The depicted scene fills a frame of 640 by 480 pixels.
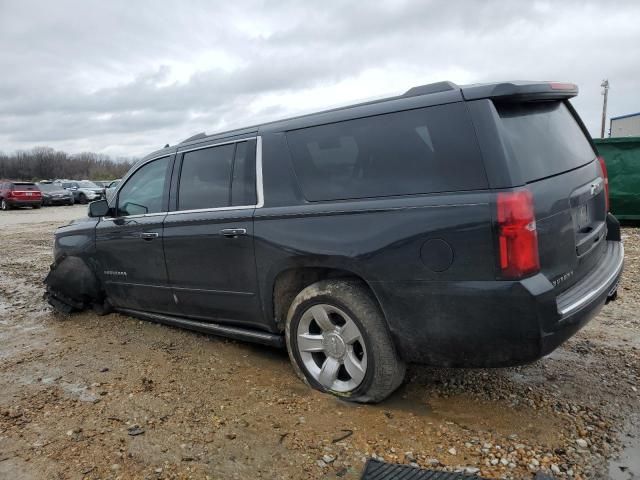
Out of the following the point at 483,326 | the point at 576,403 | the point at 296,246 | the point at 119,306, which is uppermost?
the point at 296,246

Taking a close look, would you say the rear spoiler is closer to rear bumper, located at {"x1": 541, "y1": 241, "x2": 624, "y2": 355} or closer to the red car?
rear bumper, located at {"x1": 541, "y1": 241, "x2": 624, "y2": 355}

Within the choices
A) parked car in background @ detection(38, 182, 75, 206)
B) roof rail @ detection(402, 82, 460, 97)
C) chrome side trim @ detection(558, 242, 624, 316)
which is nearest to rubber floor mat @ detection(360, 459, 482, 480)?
chrome side trim @ detection(558, 242, 624, 316)

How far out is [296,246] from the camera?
326 cm

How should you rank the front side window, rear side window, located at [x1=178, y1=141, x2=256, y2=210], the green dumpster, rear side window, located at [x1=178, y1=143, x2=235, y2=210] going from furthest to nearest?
the green dumpster → the front side window → rear side window, located at [x1=178, y1=143, x2=235, y2=210] → rear side window, located at [x1=178, y1=141, x2=256, y2=210]

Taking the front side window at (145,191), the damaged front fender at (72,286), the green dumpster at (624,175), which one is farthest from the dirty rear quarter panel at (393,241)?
the green dumpster at (624,175)

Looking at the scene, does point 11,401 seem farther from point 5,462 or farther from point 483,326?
point 483,326

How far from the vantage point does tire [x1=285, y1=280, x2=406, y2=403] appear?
3027mm

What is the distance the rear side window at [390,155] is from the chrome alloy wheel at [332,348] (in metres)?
0.76

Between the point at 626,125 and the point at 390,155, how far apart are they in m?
31.5

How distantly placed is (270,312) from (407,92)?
1747 mm

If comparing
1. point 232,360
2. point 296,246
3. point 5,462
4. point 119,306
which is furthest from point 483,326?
point 119,306

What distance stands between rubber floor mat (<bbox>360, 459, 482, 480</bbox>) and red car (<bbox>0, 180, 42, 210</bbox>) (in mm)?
29652

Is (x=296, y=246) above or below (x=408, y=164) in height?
below

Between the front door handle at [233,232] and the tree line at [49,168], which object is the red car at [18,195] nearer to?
the front door handle at [233,232]
